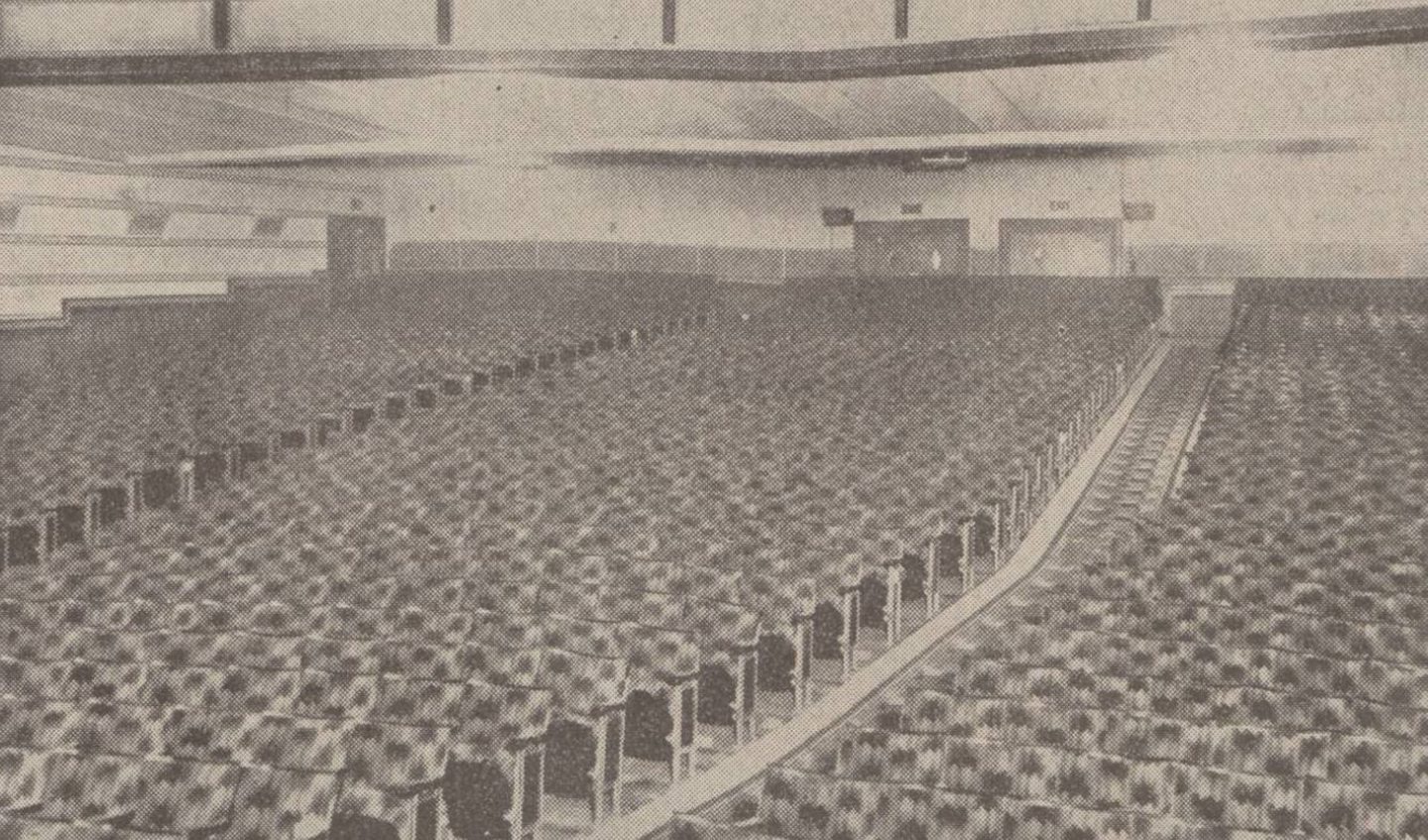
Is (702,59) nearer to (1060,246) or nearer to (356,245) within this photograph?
(1060,246)

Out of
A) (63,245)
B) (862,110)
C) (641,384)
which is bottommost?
(641,384)

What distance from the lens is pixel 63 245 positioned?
14.4 meters

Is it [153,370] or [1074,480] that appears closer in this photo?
[1074,480]

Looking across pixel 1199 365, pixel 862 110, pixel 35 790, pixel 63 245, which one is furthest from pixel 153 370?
pixel 1199 365

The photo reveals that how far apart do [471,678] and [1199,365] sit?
33.6 ft

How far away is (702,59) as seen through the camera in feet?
31.8

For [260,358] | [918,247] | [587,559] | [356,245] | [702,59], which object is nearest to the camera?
[587,559]

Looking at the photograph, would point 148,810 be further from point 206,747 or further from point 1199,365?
point 1199,365

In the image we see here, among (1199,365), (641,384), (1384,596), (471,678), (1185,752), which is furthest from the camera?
(1199,365)

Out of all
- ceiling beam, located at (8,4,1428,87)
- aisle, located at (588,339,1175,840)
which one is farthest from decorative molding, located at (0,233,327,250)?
aisle, located at (588,339,1175,840)

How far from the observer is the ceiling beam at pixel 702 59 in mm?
8430

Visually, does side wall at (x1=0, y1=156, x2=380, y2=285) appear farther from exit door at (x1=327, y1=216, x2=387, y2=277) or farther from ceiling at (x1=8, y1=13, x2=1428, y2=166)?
ceiling at (x1=8, y1=13, x2=1428, y2=166)

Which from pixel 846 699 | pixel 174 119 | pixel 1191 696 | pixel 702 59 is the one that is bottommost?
pixel 846 699

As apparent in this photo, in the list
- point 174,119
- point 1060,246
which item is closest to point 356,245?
point 174,119
